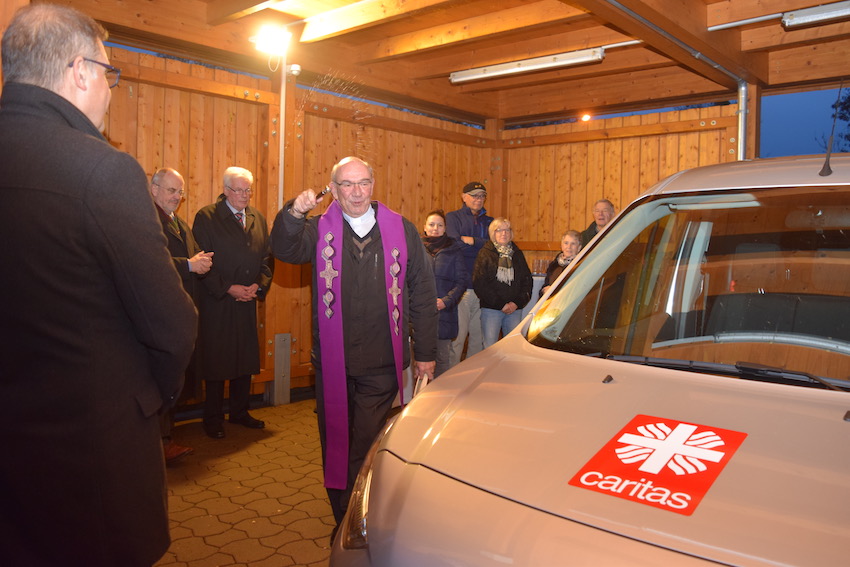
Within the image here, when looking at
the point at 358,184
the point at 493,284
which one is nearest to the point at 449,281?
the point at 493,284

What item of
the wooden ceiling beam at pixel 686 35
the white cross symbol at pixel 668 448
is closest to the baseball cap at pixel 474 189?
the wooden ceiling beam at pixel 686 35

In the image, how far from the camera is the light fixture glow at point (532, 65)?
690 cm

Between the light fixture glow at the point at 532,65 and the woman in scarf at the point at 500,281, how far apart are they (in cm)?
182

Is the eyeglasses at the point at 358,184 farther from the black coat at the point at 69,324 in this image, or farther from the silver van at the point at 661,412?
the black coat at the point at 69,324

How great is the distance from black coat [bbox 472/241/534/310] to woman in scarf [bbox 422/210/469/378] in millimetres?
203

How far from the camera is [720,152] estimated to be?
27.7ft

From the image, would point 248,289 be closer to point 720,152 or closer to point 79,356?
point 79,356

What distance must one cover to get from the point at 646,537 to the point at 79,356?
1.33m

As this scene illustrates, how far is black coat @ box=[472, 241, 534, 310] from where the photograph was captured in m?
6.80

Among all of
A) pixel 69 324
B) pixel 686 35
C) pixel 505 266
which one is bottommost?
pixel 69 324

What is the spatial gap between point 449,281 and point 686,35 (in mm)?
3051

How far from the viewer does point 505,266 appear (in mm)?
6855

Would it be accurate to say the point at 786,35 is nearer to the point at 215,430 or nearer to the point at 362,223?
the point at 362,223

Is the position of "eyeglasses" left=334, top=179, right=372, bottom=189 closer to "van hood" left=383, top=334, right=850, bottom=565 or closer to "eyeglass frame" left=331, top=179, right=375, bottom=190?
"eyeglass frame" left=331, top=179, right=375, bottom=190
